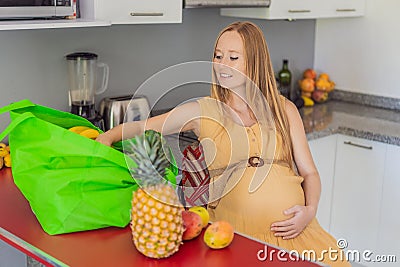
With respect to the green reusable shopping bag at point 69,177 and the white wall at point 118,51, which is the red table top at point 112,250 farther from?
the white wall at point 118,51

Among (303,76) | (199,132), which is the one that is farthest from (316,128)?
(199,132)

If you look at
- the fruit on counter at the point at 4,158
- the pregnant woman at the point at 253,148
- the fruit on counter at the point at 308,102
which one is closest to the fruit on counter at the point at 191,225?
the pregnant woman at the point at 253,148

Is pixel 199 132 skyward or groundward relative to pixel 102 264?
skyward

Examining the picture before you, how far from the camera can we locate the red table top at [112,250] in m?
1.45

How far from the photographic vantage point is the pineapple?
4.58 ft

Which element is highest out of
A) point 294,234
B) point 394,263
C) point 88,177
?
point 88,177

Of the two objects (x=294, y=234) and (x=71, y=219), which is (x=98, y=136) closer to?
(x=71, y=219)

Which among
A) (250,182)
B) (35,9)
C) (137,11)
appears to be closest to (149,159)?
(250,182)

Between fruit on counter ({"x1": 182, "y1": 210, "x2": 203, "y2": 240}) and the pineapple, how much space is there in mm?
80

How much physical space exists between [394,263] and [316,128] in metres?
0.80

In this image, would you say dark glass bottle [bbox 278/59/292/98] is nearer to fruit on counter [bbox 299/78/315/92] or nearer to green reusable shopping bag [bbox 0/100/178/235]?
fruit on counter [bbox 299/78/315/92]

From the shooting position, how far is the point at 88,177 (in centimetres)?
154

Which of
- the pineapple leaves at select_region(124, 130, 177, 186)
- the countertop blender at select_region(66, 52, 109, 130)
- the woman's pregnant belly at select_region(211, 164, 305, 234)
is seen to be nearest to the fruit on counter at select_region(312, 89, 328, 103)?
the countertop blender at select_region(66, 52, 109, 130)

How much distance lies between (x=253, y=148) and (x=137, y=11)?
753 mm
